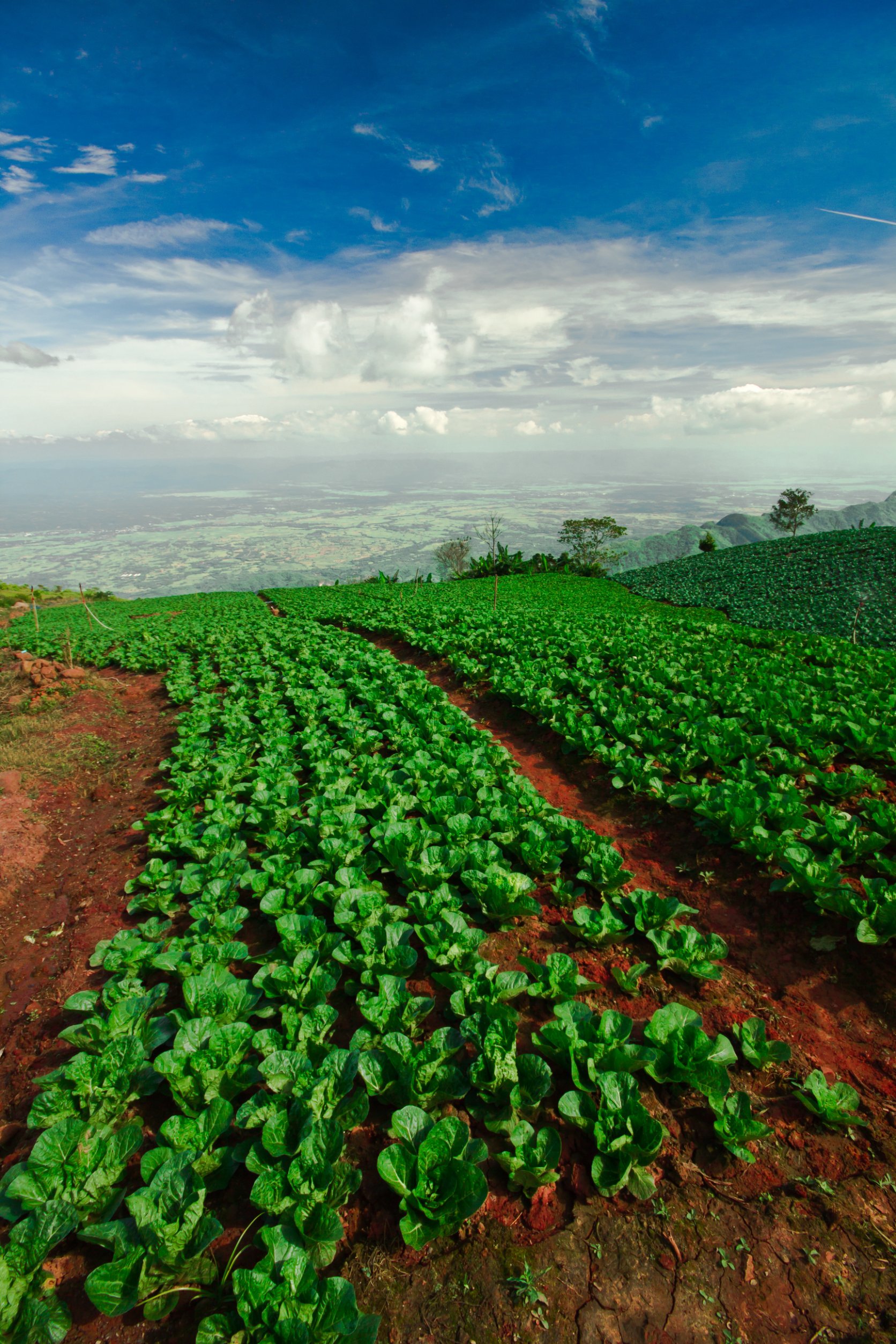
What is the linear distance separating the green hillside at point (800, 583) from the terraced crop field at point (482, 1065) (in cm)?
2385

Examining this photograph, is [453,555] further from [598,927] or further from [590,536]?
[598,927]

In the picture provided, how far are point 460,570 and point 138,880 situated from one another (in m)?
80.4

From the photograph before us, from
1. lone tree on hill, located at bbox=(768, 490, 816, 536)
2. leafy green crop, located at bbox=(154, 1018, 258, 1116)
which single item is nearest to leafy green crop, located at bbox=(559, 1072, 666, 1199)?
leafy green crop, located at bbox=(154, 1018, 258, 1116)

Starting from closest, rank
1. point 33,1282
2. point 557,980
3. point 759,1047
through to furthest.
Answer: point 33,1282, point 759,1047, point 557,980

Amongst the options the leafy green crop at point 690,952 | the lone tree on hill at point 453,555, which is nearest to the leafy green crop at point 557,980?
the leafy green crop at point 690,952

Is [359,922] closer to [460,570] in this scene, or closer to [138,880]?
[138,880]

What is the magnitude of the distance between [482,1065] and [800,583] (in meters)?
42.8

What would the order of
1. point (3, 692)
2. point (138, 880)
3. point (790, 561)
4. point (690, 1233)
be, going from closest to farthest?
point (690, 1233) < point (138, 880) < point (3, 692) < point (790, 561)

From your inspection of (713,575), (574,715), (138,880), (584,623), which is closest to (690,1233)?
(138,880)

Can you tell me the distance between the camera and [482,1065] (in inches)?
128

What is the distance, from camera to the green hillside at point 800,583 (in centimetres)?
2914

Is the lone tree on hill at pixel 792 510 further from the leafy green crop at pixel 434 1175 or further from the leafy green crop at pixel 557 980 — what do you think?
the leafy green crop at pixel 434 1175

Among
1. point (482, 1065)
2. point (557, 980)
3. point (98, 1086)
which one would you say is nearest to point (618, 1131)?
point (482, 1065)

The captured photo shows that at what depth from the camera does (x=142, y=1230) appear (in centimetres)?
254
